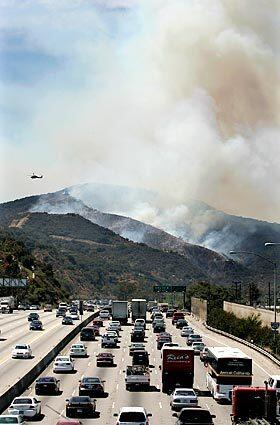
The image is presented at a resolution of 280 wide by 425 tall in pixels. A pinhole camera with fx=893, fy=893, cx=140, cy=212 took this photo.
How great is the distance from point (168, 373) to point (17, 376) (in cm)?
1088

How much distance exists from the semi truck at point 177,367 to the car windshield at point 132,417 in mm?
16514

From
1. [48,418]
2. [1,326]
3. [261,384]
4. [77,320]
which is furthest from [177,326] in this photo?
[48,418]

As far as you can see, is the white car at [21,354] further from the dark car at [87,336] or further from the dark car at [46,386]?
the dark car at [87,336]

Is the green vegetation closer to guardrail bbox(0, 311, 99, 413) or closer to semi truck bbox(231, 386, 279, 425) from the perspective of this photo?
guardrail bbox(0, 311, 99, 413)

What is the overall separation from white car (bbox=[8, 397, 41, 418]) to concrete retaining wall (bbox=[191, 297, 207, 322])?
103059 mm

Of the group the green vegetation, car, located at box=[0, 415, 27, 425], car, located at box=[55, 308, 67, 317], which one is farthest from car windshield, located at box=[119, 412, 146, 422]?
car, located at box=[55, 308, 67, 317]

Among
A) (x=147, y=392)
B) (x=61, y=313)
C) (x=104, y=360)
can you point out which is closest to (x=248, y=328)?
(x=104, y=360)

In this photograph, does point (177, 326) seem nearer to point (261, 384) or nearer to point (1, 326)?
point (1, 326)

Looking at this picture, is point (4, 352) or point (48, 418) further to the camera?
point (4, 352)

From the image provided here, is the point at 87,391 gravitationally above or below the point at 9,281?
below

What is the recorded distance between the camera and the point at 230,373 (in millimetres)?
49156

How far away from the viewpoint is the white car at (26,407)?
Answer: 4206 cm

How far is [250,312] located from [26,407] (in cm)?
8146

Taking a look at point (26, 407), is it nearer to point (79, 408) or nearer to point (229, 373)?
point (79, 408)
